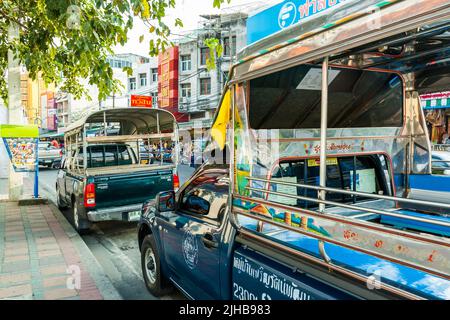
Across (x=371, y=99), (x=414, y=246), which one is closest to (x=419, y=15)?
(x=414, y=246)

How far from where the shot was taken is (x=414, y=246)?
1.61 meters

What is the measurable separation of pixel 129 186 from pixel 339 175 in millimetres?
4155

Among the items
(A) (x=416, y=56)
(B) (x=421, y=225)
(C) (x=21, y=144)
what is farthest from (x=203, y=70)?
(B) (x=421, y=225)

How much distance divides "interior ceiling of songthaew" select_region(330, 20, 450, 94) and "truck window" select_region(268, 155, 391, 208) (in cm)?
87

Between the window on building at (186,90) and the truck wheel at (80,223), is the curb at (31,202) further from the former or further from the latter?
the window on building at (186,90)

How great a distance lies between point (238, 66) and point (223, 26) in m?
28.9

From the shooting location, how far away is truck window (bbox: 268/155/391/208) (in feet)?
9.95

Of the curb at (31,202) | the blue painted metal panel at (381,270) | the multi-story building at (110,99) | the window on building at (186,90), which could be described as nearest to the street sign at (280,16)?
the blue painted metal panel at (381,270)

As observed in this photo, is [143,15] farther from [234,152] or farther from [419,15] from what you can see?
[419,15]

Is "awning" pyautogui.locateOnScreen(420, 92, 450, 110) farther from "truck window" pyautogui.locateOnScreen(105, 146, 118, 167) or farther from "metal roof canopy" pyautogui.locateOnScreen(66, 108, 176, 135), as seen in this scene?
"truck window" pyautogui.locateOnScreen(105, 146, 118, 167)

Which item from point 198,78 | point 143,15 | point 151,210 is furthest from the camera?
point 198,78

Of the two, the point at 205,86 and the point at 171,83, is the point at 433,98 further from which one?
the point at 171,83

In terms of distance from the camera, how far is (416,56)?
106 inches

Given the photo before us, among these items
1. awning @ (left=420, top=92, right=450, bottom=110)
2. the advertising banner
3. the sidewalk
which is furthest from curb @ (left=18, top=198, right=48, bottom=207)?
awning @ (left=420, top=92, right=450, bottom=110)
